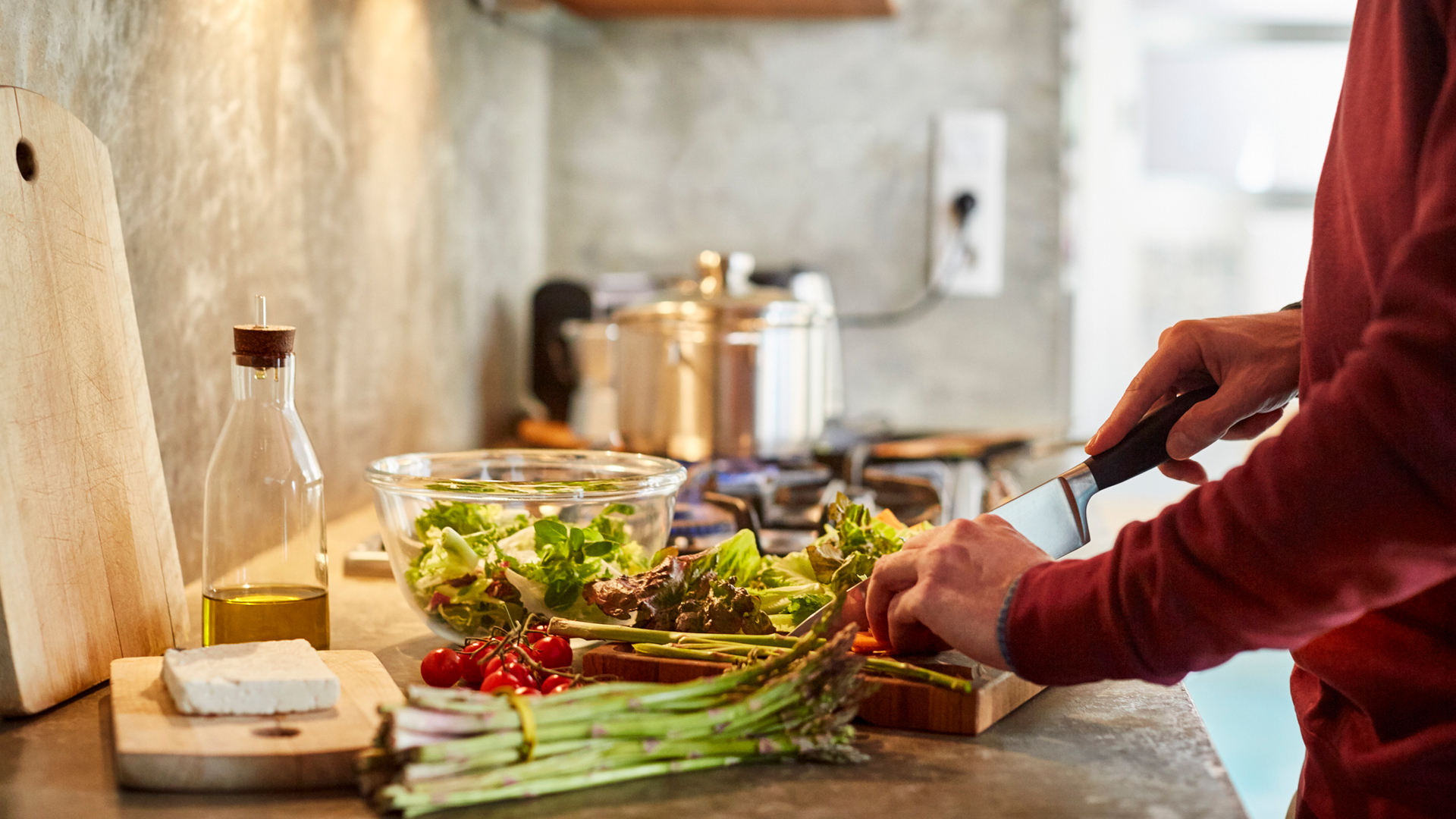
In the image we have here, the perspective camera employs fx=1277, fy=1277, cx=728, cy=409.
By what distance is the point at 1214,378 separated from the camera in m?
0.97

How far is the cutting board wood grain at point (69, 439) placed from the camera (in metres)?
0.88

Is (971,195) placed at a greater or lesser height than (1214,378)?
greater

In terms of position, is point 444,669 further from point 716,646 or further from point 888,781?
point 888,781

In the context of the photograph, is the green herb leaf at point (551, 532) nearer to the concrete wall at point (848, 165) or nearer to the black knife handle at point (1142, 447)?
the black knife handle at point (1142, 447)

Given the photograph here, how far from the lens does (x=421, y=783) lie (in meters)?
0.68

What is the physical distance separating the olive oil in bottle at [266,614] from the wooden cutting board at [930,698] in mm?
268

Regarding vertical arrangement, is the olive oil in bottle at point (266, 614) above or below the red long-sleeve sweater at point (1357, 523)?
below

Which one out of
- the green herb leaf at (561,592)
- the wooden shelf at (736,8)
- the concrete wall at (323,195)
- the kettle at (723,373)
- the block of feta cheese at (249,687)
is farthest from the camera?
the wooden shelf at (736,8)

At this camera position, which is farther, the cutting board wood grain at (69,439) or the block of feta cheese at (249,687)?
the cutting board wood grain at (69,439)

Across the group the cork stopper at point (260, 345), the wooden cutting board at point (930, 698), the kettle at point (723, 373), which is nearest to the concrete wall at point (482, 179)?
the cork stopper at point (260, 345)

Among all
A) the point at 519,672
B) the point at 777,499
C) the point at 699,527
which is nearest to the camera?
the point at 519,672

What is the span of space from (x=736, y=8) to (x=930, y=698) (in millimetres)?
1992

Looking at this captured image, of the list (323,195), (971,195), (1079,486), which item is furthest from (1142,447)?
(971,195)

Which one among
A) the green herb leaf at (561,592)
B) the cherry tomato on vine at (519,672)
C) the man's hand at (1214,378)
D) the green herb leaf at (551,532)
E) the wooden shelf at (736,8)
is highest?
the wooden shelf at (736,8)
